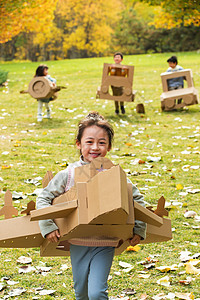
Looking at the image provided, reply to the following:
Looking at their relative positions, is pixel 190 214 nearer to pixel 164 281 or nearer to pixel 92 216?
pixel 164 281

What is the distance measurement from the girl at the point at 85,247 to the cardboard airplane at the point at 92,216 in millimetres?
60

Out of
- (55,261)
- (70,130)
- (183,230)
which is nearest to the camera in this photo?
(55,261)

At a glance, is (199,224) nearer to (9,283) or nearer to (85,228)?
(9,283)

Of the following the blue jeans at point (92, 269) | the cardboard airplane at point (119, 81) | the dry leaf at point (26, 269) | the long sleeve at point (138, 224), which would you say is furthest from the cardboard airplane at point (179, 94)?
the blue jeans at point (92, 269)

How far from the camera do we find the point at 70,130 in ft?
33.0

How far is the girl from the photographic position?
8.27 ft

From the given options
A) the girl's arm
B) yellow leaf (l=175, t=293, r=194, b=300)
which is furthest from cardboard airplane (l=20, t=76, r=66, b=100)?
the girl's arm

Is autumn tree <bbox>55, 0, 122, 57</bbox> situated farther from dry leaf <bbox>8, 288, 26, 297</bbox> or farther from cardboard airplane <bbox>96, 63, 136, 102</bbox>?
dry leaf <bbox>8, 288, 26, 297</bbox>

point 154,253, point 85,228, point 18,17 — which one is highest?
point 18,17

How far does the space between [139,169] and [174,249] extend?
2.75 meters

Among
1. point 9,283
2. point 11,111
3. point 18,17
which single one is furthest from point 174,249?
point 18,17

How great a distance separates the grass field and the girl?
908mm

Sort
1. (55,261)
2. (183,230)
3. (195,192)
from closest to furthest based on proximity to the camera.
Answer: (55,261), (183,230), (195,192)

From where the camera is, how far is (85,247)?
8.55ft
